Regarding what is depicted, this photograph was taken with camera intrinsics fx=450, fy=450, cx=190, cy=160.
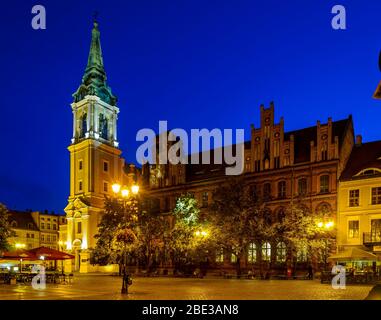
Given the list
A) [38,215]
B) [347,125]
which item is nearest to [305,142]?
[347,125]

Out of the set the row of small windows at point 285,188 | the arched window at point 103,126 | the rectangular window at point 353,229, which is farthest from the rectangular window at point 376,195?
the arched window at point 103,126

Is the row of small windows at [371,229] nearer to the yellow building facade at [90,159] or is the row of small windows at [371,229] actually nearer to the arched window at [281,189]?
the arched window at [281,189]

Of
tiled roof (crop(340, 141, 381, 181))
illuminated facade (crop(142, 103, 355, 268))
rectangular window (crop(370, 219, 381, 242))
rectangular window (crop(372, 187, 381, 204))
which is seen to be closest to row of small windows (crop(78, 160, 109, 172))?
illuminated facade (crop(142, 103, 355, 268))

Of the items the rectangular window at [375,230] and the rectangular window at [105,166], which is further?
the rectangular window at [105,166]

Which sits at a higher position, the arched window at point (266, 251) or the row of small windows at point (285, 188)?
the row of small windows at point (285, 188)

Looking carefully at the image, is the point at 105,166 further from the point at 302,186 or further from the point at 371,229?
the point at 371,229

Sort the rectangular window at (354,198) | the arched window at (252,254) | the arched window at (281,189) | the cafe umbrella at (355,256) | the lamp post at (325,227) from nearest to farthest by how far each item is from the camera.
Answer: the cafe umbrella at (355,256)
the lamp post at (325,227)
the rectangular window at (354,198)
the arched window at (281,189)
the arched window at (252,254)

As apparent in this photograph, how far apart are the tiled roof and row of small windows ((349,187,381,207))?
1.58 meters

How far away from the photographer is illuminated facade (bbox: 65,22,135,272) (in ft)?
246

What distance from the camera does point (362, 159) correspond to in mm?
48562

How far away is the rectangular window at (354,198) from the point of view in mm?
45438

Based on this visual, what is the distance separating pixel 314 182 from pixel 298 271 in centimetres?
964

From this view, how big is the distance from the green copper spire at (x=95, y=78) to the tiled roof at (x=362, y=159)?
47.9 m
